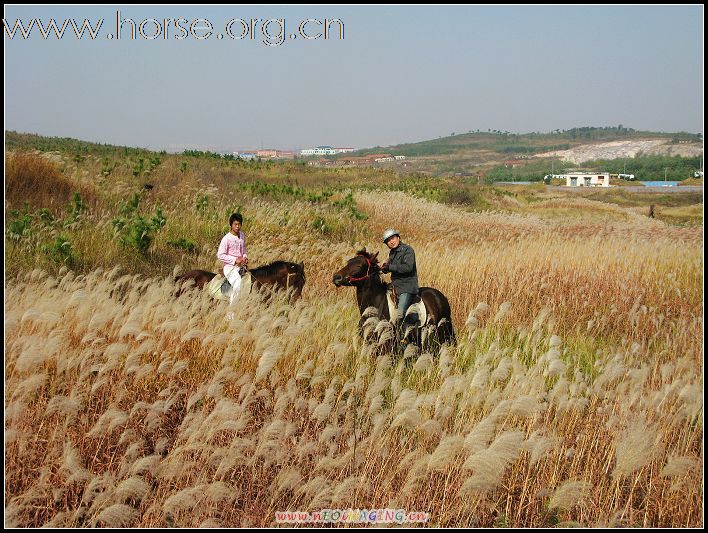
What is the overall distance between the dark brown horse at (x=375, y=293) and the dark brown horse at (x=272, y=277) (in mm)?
1832

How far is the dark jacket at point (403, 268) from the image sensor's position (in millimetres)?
6391

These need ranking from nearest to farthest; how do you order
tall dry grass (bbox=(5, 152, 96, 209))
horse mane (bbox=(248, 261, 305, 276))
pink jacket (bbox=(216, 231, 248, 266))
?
pink jacket (bbox=(216, 231, 248, 266)) < horse mane (bbox=(248, 261, 305, 276)) < tall dry grass (bbox=(5, 152, 96, 209))

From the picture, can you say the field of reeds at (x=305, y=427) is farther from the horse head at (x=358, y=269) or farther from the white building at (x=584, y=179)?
the white building at (x=584, y=179)

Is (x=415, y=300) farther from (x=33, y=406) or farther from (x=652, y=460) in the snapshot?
(x=33, y=406)

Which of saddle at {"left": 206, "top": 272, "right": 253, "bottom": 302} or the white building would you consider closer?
saddle at {"left": 206, "top": 272, "right": 253, "bottom": 302}

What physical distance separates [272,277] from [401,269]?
2.95 meters

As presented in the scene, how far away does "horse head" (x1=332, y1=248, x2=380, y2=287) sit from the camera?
6430 mm

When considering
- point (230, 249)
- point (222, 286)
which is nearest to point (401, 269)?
point (222, 286)

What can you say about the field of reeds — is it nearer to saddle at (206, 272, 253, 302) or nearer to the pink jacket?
saddle at (206, 272, 253, 302)

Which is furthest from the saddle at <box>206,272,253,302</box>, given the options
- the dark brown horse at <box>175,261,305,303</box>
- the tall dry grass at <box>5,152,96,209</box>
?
the tall dry grass at <box>5,152,96,209</box>

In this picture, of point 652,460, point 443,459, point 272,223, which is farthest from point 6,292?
point 272,223

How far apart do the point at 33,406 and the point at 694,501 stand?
15.8ft

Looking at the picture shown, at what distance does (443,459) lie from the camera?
3684mm

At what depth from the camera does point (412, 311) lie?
6668mm
